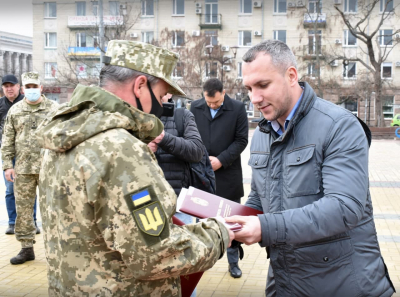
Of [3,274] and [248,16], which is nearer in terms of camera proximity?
[3,274]

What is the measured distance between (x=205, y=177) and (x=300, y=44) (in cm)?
3899

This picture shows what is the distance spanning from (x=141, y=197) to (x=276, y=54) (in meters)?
0.99

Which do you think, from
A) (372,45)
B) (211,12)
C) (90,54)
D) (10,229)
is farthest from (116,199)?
(211,12)

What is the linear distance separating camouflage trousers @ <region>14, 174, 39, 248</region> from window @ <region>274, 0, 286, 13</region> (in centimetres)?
4026

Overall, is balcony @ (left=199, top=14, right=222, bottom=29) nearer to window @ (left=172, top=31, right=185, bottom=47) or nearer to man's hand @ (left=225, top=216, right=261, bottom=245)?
window @ (left=172, top=31, right=185, bottom=47)

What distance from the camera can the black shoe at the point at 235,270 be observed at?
5.42 m

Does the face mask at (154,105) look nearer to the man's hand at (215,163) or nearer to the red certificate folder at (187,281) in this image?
the red certificate folder at (187,281)

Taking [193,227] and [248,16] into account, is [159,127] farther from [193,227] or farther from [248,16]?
[248,16]

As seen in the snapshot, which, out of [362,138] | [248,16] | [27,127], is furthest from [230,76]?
[362,138]

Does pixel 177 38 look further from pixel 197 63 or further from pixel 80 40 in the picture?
pixel 80 40

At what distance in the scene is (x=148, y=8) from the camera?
44.3m

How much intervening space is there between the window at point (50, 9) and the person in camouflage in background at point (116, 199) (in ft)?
156

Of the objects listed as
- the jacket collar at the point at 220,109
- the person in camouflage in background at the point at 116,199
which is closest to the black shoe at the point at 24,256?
the jacket collar at the point at 220,109

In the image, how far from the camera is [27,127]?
6.30 meters
